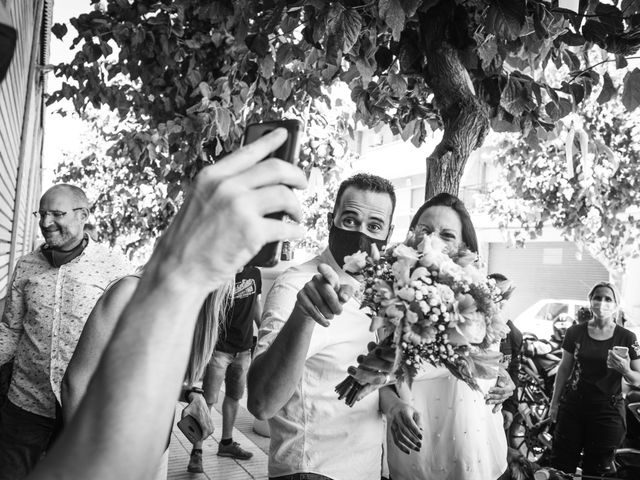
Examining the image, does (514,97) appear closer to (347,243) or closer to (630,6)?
(630,6)

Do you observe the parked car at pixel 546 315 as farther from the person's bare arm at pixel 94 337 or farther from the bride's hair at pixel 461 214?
the person's bare arm at pixel 94 337

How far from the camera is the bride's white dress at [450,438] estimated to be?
2.55 meters

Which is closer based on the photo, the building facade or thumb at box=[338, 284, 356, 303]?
thumb at box=[338, 284, 356, 303]

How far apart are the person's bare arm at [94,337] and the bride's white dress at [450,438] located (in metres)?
1.41

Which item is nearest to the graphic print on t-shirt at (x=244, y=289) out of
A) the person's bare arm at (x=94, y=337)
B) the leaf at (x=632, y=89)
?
the person's bare arm at (x=94, y=337)

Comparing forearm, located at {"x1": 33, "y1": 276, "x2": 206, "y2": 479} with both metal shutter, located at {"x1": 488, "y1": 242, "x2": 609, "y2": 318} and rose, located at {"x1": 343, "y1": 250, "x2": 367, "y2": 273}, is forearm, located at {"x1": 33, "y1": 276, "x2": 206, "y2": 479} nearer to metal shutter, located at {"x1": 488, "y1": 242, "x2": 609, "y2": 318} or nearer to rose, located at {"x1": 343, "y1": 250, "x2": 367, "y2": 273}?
rose, located at {"x1": 343, "y1": 250, "x2": 367, "y2": 273}

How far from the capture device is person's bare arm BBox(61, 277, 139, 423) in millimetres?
1874

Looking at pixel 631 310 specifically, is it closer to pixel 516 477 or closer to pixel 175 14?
pixel 516 477

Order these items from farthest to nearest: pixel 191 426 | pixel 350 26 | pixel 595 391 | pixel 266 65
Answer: pixel 595 391 → pixel 266 65 → pixel 350 26 → pixel 191 426

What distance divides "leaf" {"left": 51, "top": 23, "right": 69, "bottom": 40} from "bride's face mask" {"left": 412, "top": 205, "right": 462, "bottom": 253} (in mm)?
3963

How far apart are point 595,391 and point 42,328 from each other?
4.73 m

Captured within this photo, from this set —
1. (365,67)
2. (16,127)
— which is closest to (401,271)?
(365,67)

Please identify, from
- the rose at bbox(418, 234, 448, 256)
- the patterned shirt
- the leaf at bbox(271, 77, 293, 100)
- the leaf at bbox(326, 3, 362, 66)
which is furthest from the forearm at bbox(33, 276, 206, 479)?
the leaf at bbox(271, 77, 293, 100)

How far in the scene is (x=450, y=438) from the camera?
8.46 feet
